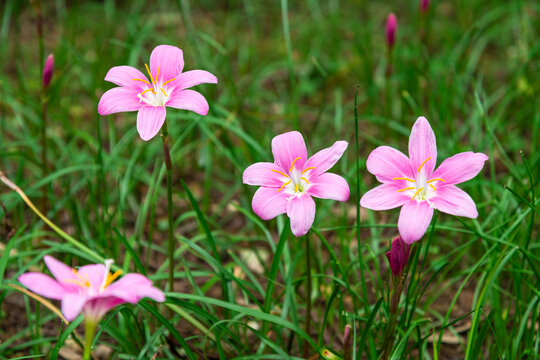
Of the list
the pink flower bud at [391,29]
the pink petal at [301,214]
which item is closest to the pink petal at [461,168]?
the pink petal at [301,214]

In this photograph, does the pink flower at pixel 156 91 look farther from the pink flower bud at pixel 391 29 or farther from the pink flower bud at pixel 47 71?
the pink flower bud at pixel 391 29

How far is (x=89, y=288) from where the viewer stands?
131 cm

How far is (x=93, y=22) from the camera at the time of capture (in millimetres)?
5000

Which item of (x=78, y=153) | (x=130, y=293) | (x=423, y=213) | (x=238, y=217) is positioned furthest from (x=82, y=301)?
(x=78, y=153)

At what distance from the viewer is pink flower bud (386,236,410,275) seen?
1541 mm

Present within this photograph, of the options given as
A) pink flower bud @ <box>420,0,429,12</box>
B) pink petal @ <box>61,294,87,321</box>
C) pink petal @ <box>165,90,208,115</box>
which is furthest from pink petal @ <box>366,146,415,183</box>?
pink flower bud @ <box>420,0,429,12</box>

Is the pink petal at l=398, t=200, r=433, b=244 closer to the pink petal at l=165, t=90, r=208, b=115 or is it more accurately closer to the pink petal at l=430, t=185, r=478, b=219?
the pink petal at l=430, t=185, r=478, b=219

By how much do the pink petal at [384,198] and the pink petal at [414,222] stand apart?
0.22 ft

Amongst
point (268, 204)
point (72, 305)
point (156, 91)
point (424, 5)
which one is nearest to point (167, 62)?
point (156, 91)

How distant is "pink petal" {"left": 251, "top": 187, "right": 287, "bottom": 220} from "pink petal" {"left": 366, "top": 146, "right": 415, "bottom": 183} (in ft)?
0.85

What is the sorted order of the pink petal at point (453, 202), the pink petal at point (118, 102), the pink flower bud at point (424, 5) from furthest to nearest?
the pink flower bud at point (424, 5), the pink petal at point (118, 102), the pink petal at point (453, 202)

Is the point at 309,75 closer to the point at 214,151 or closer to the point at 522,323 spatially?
the point at 214,151

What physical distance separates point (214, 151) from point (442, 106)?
1.35m

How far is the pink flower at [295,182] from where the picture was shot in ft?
5.12
